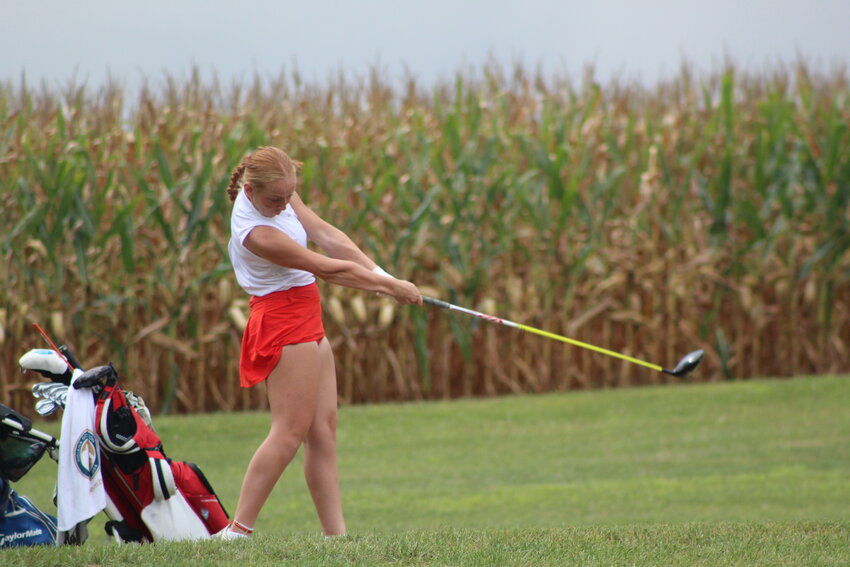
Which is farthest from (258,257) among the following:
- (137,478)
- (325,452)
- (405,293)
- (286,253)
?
(137,478)

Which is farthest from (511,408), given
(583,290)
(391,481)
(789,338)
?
(789,338)

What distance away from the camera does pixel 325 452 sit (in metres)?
4.77

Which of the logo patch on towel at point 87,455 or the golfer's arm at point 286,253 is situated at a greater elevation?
the golfer's arm at point 286,253

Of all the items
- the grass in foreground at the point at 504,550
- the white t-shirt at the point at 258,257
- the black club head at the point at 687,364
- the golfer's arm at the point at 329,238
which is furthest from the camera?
the black club head at the point at 687,364

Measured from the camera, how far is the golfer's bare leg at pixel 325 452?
471 centimetres

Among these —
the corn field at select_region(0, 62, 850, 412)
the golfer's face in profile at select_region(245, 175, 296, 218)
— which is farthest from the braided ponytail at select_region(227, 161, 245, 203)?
the corn field at select_region(0, 62, 850, 412)

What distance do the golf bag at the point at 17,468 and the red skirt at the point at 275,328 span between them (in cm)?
82

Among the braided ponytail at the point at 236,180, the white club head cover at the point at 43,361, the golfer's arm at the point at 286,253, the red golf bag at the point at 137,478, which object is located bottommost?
the red golf bag at the point at 137,478

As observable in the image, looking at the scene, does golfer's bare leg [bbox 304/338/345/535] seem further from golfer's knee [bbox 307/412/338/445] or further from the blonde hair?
the blonde hair

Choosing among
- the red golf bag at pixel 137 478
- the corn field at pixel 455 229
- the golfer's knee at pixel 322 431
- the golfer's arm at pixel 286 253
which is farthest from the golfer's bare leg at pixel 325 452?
the corn field at pixel 455 229

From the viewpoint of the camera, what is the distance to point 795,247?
35.2 feet

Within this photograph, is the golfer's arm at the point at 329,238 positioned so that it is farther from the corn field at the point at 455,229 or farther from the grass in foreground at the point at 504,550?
the corn field at the point at 455,229

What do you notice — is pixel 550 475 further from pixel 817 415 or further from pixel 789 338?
pixel 789 338

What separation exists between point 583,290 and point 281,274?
6.17m
